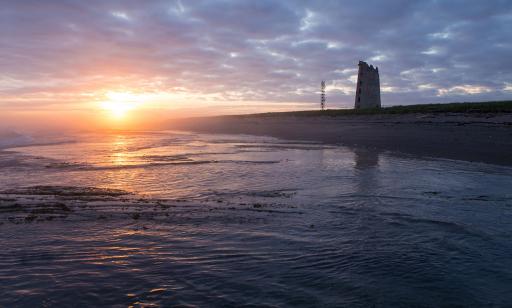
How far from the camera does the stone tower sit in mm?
56812

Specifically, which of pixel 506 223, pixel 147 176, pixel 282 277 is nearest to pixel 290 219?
pixel 282 277

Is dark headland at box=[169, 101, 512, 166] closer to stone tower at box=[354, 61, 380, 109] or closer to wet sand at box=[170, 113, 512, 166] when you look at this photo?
wet sand at box=[170, 113, 512, 166]

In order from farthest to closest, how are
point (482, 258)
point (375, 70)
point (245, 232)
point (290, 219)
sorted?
point (375, 70)
point (290, 219)
point (245, 232)
point (482, 258)

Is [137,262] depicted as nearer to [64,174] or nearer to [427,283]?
[427,283]

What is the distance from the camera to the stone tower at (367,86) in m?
56.8

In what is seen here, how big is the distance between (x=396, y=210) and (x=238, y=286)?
16.7 ft

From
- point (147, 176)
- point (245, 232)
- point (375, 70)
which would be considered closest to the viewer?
point (245, 232)

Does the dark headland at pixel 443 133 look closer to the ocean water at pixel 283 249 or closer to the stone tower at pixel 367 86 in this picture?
the ocean water at pixel 283 249

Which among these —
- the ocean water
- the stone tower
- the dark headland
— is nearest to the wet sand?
the dark headland

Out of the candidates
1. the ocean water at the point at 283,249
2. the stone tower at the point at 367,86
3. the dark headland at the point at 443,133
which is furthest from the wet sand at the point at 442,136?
the stone tower at the point at 367,86

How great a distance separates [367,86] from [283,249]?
54.9 metres

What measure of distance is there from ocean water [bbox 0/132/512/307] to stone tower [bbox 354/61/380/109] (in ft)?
154

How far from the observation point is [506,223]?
7715 mm

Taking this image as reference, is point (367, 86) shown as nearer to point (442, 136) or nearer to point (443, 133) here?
point (443, 133)
